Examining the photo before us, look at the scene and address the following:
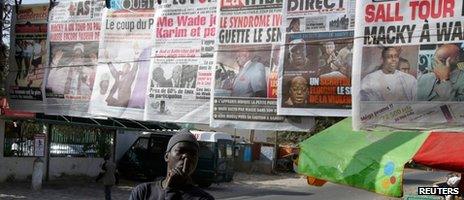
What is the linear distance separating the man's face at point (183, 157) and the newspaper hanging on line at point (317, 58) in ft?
8.36

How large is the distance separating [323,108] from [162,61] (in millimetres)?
1715

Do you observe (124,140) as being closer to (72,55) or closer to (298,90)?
(72,55)

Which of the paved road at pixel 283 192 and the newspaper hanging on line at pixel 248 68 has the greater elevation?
the newspaper hanging on line at pixel 248 68

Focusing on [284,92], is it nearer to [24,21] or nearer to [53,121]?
[24,21]

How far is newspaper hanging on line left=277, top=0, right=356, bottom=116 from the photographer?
196 inches

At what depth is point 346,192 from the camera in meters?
22.8

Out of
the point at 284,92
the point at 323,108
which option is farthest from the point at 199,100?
the point at 323,108

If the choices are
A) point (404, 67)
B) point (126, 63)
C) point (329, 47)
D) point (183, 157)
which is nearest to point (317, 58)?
point (329, 47)

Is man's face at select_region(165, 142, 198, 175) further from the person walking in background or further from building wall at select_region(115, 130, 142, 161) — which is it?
building wall at select_region(115, 130, 142, 161)

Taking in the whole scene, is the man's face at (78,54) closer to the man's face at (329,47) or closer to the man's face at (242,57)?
the man's face at (242,57)

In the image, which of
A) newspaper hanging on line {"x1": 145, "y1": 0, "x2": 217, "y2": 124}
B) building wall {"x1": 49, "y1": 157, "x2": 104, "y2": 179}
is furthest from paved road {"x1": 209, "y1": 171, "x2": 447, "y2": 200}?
newspaper hanging on line {"x1": 145, "y1": 0, "x2": 217, "y2": 124}

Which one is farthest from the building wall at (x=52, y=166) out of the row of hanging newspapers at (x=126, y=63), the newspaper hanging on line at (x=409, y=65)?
the newspaper hanging on line at (x=409, y=65)

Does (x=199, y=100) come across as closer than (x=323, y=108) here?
No

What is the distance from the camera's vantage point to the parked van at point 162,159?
2259 cm
